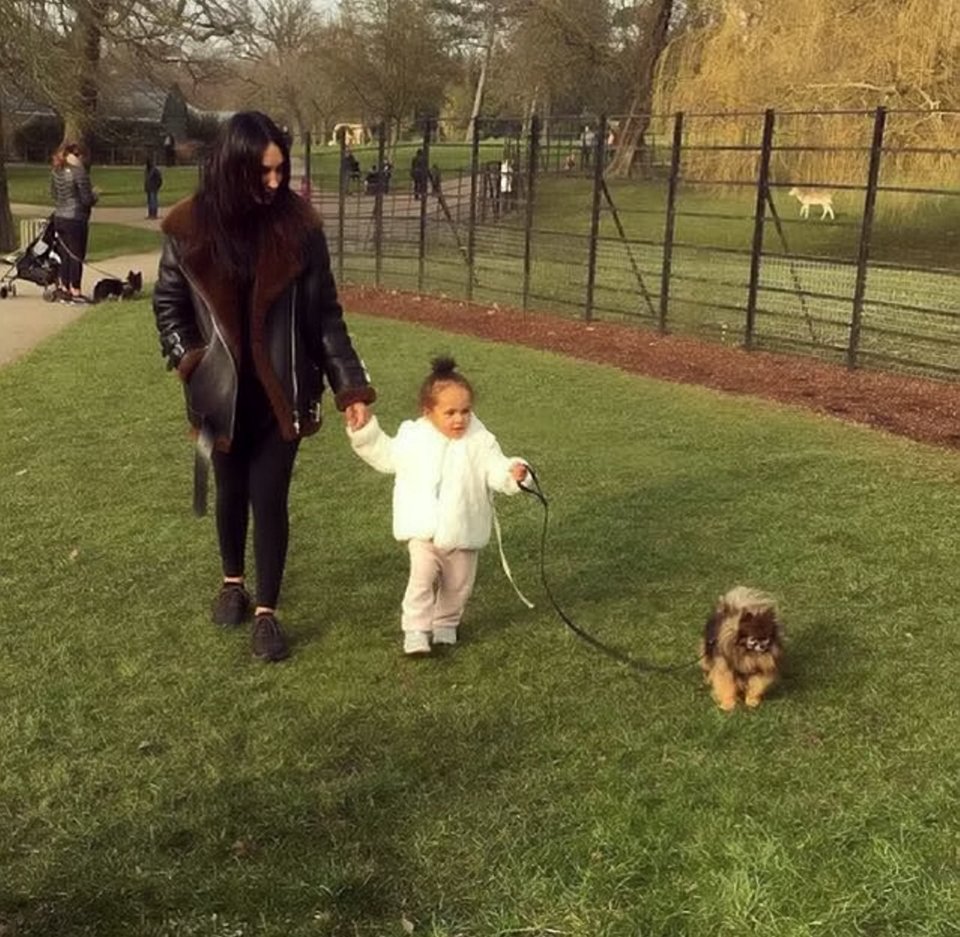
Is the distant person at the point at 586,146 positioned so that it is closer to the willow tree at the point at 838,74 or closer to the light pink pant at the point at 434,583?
the willow tree at the point at 838,74

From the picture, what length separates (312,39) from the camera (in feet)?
158

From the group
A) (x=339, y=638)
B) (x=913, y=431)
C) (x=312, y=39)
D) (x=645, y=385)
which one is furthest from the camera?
(x=312, y=39)

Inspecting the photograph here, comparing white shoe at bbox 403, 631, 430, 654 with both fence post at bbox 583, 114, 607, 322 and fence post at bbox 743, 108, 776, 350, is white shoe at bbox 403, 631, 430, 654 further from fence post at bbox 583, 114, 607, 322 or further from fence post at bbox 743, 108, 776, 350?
fence post at bbox 583, 114, 607, 322

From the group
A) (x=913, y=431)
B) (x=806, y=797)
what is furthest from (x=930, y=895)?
(x=913, y=431)

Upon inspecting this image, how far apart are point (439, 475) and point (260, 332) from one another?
0.77m

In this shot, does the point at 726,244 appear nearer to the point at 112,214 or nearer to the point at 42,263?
the point at 42,263

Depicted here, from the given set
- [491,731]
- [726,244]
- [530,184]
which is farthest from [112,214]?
[491,731]

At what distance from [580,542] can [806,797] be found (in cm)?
247

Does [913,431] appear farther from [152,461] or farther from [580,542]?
[152,461]

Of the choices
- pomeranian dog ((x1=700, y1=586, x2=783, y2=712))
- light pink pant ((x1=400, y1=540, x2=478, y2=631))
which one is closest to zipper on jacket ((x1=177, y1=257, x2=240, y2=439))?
light pink pant ((x1=400, y1=540, x2=478, y2=631))

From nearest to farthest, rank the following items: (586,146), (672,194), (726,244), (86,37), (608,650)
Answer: (608,650) → (672,194) → (586,146) → (86,37) → (726,244)

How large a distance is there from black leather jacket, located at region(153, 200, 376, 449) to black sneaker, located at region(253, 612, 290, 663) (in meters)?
0.69

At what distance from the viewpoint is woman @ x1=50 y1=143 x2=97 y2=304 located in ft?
47.4

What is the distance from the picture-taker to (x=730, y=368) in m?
10.9
